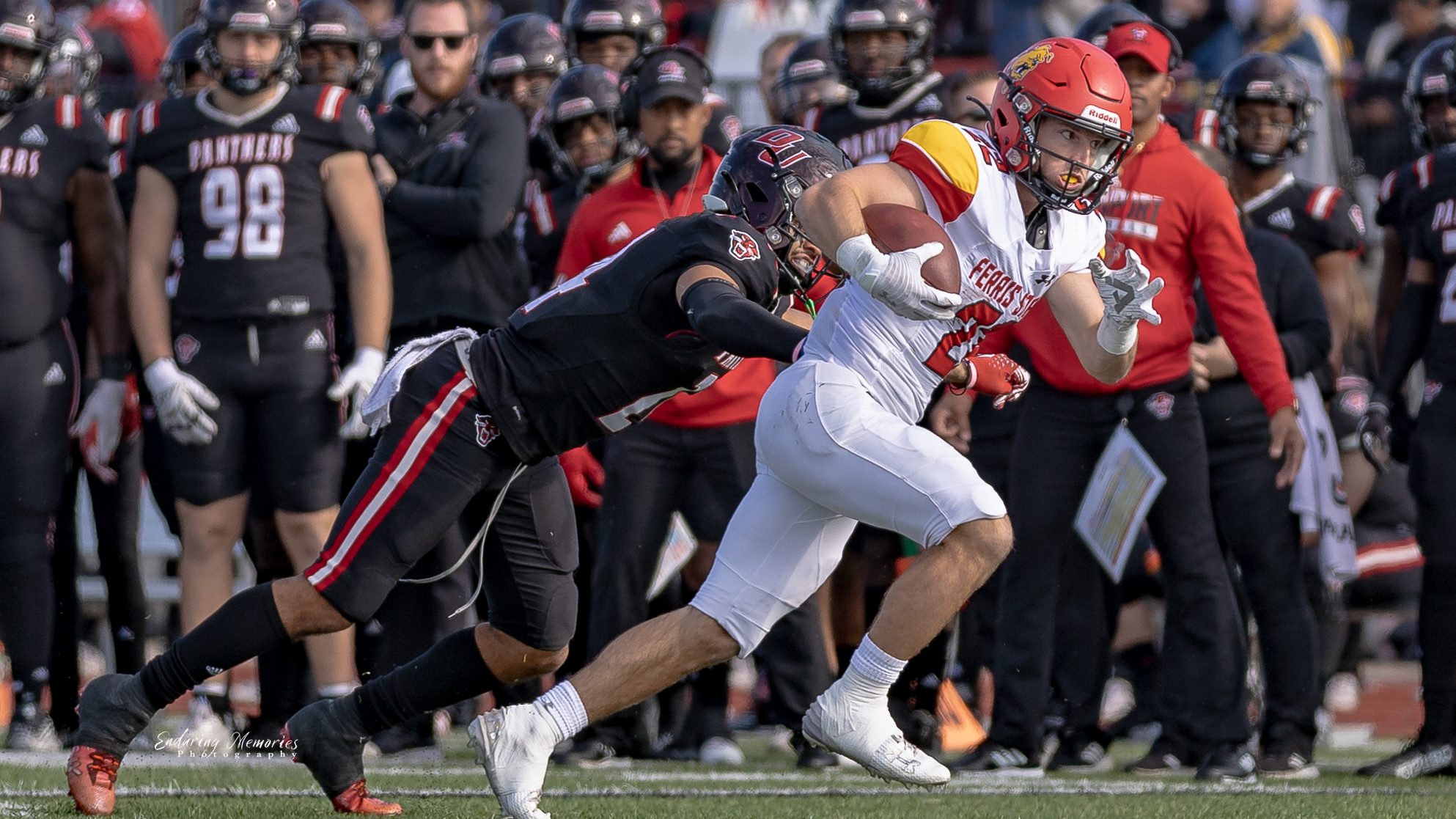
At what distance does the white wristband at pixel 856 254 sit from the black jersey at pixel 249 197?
2.69 meters

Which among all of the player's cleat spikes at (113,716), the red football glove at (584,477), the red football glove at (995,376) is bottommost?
the red football glove at (584,477)

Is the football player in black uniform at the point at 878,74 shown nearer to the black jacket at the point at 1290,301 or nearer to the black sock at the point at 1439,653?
the black jacket at the point at 1290,301

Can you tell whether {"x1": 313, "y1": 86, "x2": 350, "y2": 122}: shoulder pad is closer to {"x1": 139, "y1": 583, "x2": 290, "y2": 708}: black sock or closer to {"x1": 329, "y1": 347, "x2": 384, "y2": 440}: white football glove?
{"x1": 329, "y1": 347, "x2": 384, "y2": 440}: white football glove

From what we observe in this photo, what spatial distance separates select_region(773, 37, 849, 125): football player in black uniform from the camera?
7.62m

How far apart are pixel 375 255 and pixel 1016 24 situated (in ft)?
16.9

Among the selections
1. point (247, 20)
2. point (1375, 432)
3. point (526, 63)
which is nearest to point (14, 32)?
point (247, 20)

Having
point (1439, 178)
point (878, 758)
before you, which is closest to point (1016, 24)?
point (1439, 178)

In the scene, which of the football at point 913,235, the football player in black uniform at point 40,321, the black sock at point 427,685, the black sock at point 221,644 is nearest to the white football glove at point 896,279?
the football at point 913,235

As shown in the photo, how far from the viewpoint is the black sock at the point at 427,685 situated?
14.7ft

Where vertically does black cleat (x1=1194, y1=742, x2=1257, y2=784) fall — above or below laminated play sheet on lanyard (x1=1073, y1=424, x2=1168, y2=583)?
below

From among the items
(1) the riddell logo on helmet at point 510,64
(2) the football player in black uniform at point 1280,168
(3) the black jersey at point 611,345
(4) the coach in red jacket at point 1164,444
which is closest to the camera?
(3) the black jersey at point 611,345

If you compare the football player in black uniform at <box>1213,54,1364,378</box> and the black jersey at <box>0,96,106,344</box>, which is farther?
the football player in black uniform at <box>1213,54,1364,378</box>

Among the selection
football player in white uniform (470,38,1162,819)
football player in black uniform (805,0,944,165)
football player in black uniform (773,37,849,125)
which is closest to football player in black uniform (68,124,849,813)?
football player in white uniform (470,38,1162,819)

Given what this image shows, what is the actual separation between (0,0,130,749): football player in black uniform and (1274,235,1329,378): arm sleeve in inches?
145
